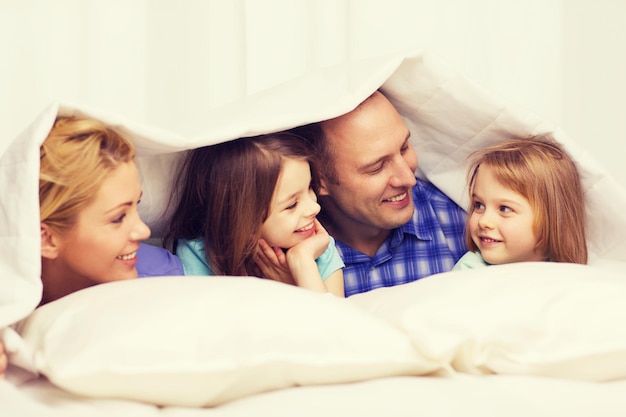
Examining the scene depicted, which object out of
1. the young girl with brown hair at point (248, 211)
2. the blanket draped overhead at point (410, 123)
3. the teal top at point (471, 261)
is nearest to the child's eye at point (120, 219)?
the blanket draped overhead at point (410, 123)

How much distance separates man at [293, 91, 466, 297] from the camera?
1.61 m

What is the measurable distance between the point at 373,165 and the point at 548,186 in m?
0.31

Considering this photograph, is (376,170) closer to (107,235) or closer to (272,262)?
(272,262)

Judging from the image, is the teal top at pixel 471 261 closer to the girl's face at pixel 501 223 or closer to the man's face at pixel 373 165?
the girl's face at pixel 501 223

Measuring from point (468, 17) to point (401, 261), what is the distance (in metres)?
0.67

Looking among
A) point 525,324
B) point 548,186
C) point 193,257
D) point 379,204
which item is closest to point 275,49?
point 379,204

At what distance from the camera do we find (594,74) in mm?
2162

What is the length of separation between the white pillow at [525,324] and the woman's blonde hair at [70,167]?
1.49 ft

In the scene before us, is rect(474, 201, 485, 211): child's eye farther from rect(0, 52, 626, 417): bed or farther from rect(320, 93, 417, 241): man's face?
rect(0, 52, 626, 417): bed

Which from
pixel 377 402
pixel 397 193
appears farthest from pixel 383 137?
pixel 377 402

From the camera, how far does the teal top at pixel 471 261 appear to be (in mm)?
1612

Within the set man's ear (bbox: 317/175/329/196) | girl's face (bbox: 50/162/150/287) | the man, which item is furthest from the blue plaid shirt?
girl's face (bbox: 50/162/150/287)

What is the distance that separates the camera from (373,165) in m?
1.62

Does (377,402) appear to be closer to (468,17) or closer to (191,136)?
(191,136)
